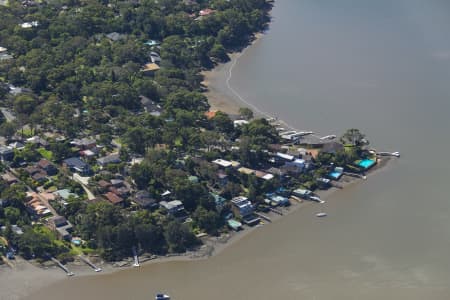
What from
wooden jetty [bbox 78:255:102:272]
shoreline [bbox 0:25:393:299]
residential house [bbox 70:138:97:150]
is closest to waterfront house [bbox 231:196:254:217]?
shoreline [bbox 0:25:393:299]

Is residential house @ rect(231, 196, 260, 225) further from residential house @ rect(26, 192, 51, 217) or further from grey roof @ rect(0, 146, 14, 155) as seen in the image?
grey roof @ rect(0, 146, 14, 155)

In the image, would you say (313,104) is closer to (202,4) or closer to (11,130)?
(11,130)

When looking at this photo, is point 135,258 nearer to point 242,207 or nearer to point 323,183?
point 242,207

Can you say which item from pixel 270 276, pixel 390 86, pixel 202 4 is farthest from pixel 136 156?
pixel 202 4

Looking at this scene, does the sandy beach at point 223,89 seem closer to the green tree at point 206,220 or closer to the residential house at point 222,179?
the residential house at point 222,179

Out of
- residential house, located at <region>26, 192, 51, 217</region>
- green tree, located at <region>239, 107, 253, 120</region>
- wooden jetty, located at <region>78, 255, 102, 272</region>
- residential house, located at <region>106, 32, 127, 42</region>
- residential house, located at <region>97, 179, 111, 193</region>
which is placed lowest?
wooden jetty, located at <region>78, 255, 102, 272</region>
